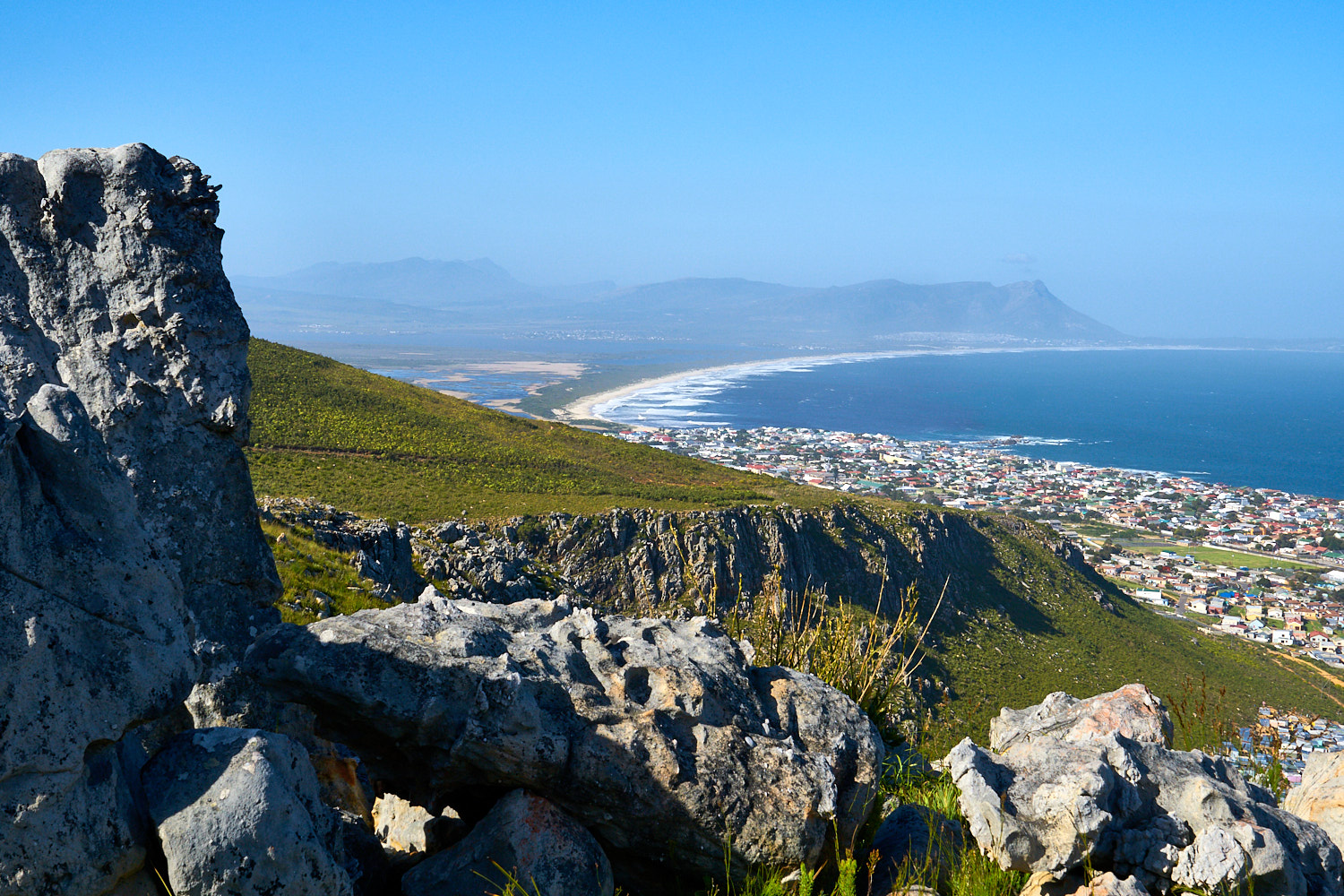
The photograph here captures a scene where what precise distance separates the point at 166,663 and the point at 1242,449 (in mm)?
166507

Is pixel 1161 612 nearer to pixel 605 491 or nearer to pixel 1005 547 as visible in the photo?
pixel 1005 547

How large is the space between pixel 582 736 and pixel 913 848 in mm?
2324

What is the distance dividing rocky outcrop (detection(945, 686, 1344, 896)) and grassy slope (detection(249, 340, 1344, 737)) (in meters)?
22.1

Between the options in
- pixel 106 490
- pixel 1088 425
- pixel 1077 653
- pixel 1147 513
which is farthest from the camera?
pixel 1088 425

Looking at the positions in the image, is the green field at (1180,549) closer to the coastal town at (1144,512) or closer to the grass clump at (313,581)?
the coastal town at (1144,512)

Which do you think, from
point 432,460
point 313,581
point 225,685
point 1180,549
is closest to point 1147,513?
point 1180,549

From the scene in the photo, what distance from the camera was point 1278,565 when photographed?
70.6 metres

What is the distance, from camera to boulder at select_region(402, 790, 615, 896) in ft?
14.9

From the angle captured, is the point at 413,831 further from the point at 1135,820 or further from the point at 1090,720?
the point at 1090,720

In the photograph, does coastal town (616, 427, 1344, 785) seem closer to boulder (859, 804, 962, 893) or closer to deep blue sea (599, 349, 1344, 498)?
deep blue sea (599, 349, 1344, 498)

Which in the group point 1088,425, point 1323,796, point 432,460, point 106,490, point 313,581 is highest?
point 106,490

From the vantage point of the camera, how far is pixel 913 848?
5496mm

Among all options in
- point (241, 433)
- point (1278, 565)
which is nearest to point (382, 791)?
point (241, 433)

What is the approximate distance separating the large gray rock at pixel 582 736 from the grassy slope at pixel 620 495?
23.4m
